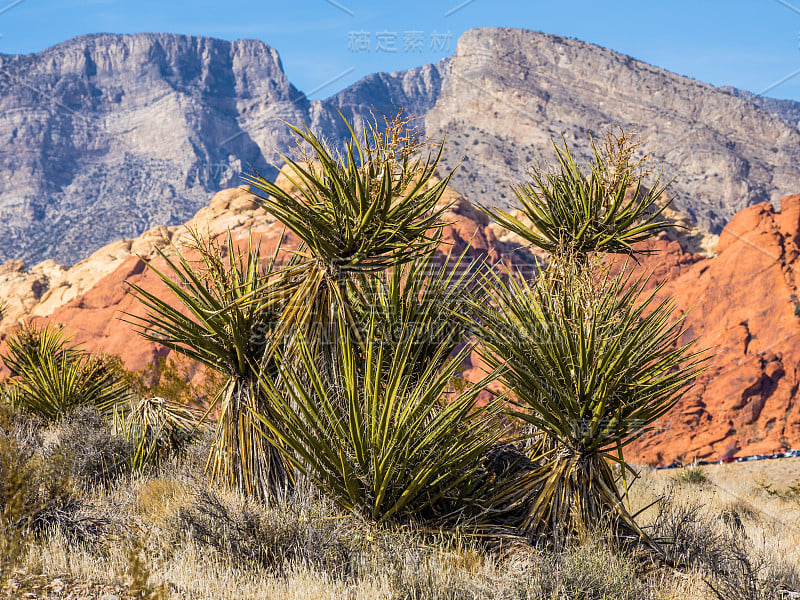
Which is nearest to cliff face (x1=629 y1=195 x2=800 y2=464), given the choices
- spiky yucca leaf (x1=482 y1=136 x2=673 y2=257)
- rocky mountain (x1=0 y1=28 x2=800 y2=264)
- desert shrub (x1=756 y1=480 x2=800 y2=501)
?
desert shrub (x1=756 y1=480 x2=800 y2=501)

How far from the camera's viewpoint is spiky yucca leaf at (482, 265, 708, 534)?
395cm

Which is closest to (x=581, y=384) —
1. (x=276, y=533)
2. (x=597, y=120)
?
(x=276, y=533)

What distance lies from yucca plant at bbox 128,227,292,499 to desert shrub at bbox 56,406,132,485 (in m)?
1.53

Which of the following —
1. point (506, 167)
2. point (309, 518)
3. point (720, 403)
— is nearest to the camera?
point (309, 518)

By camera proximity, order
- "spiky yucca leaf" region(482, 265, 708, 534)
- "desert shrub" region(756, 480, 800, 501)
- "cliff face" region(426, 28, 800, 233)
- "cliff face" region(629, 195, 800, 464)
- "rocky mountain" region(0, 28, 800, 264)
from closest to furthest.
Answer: "spiky yucca leaf" region(482, 265, 708, 534), "desert shrub" region(756, 480, 800, 501), "cliff face" region(629, 195, 800, 464), "cliff face" region(426, 28, 800, 233), "rocky mountain" region(0, 28, 800, 264)

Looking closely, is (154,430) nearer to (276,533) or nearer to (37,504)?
(37,504)

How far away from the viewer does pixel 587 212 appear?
15.4ft

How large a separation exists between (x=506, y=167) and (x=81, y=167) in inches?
3925

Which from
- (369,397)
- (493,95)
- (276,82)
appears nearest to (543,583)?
(369,397)

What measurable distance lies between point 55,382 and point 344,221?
504cm

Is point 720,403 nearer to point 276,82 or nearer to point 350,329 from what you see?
point 350,329

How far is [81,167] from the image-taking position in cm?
12769

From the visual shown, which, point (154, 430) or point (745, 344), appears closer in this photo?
point (154, 430)

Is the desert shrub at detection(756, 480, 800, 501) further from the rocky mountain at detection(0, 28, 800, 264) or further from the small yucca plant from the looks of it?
the rocky mountain at detection(0, 28, 800, 264)
